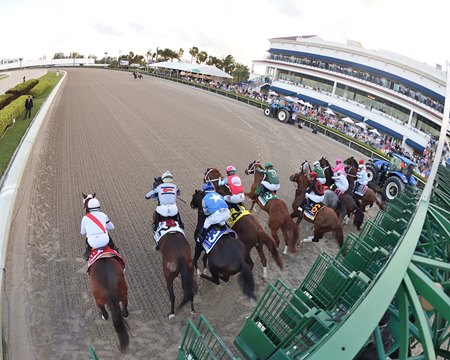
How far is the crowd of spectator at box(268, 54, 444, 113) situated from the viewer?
32.0 m

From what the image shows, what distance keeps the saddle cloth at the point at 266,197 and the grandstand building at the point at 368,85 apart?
28511mm

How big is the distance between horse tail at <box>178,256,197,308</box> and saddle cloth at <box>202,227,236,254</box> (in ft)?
1.75

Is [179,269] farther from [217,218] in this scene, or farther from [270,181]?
[270,181]

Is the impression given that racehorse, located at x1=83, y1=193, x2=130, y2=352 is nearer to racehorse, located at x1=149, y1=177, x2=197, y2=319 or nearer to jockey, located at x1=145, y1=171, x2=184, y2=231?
racehorse, located at x1=149, y1=177, x2=197, y2=319

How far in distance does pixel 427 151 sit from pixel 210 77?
34624mm

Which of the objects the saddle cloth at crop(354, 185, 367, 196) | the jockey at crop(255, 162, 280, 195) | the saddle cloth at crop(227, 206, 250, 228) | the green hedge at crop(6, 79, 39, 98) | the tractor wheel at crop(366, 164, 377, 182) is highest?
the green hedge at crop(6, 79, 39, 98)

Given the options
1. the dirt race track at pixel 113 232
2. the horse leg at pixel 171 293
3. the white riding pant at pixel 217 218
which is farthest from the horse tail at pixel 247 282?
the horse leg at pixel 171 293

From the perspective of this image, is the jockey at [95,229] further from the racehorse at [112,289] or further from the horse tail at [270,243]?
the horse tail at [270,243]

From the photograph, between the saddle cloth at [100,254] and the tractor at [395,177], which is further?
the tractor at [395,177]

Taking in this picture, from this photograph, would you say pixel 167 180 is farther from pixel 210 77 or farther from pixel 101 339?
pixel 210 77

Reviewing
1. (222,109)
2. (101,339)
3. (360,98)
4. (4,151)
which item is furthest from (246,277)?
(360,98)

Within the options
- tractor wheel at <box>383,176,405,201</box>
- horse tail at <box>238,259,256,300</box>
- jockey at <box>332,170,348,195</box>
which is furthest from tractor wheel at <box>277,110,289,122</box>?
horse tail at <box>238,259,256,300</box>

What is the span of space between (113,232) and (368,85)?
Answer: 35.3 metres

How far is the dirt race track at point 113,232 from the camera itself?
4262 millimetres
